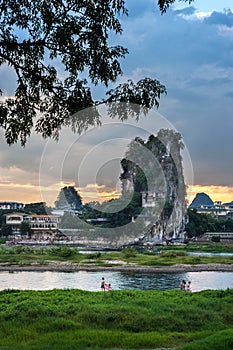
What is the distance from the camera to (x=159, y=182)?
293 ft

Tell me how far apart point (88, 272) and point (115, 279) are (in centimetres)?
605

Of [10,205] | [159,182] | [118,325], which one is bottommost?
[118,325]

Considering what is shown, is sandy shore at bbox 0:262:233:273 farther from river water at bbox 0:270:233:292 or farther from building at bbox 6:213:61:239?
building at bbox 6:213:61:239

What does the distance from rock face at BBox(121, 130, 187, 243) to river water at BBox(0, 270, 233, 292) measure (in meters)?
42.5

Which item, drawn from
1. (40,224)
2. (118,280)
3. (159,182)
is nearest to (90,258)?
(118,280)

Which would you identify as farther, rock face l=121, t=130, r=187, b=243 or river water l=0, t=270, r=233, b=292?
rock face l=121, t=130, r=187, b=243

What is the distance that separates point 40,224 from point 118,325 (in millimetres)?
76915

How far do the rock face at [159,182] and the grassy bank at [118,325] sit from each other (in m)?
70.7

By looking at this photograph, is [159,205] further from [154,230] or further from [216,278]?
[216,278]

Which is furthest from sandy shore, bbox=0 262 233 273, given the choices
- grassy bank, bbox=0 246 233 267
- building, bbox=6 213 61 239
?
building, bbox=6 213 61 239

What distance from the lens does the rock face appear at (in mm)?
83812

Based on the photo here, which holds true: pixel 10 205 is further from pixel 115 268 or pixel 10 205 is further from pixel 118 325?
pixel 118 325

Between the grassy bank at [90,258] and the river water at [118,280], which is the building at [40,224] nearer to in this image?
the grassy bank at [90,258]

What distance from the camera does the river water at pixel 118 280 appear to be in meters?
29.9
